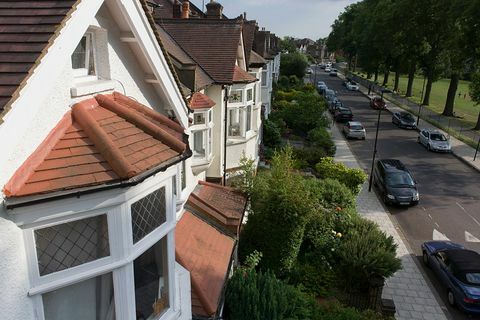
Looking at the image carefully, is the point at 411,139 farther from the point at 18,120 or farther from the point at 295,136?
the point at 18,120

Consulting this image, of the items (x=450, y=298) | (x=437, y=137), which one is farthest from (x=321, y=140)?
(x=450, y=298)

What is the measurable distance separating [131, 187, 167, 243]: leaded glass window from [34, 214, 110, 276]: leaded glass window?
0.42 meters

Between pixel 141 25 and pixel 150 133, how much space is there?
57.5 inches

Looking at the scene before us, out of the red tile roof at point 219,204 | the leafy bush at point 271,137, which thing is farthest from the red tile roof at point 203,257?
the leafy bush at point 271,137

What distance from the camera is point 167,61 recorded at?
18.9 ft

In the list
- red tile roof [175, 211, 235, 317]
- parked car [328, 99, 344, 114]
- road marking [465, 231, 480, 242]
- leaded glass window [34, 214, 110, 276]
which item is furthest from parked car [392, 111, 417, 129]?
leaded glass window [34, 214, 110, 276]

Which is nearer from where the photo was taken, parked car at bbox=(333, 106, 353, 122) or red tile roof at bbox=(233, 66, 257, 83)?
red tile roof at bbox=(233, 66, 257, 83)

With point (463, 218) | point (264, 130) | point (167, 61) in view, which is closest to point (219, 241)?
point (167, 61)

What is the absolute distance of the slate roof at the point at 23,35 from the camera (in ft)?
9.85

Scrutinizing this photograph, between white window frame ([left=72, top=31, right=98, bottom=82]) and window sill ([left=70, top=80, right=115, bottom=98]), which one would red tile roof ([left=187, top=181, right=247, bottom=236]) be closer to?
window sill ([left=70, top=80, right=115, bottom=98])

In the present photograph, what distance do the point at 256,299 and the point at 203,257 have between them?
5.02ft

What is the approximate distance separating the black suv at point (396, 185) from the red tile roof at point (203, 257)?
12361mm

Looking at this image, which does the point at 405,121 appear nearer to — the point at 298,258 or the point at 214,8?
the point at 214,8

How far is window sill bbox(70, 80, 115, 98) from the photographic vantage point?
4143 millimetres
